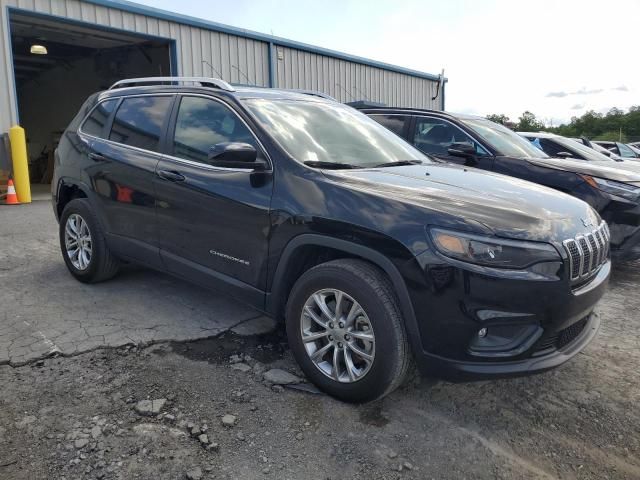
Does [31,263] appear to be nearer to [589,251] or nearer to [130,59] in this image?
[589,251]

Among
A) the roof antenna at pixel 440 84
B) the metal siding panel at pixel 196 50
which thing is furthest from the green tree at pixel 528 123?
the metal siding panel at pixel 196 50

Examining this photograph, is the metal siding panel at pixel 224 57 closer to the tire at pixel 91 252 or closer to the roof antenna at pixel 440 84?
the tire at pixel 91 252

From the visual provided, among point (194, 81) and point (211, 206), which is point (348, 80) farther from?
point (211, 206)

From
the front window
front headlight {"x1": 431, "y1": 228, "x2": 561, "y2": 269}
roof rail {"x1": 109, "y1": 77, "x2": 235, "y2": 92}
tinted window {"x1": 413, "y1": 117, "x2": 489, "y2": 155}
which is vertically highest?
roof rail {"x1": 109, "y1": 77, "x2": 235, "y2": 92}

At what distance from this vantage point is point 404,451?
2490mm

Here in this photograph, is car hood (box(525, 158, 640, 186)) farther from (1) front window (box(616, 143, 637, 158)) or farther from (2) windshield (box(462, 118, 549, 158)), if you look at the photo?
(1) front window (box(616, 143, 637, 158))

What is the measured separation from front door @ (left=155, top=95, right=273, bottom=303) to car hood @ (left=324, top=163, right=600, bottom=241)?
0.56 m

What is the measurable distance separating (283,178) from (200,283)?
1.08 m

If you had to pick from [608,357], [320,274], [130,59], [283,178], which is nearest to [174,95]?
[283,178]

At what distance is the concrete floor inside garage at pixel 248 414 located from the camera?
2.36 metres

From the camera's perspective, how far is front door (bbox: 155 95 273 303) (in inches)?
127

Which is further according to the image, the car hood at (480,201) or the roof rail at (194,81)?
the roof rail at (194,81)

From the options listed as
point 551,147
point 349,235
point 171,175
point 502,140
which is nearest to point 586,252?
point 349,235

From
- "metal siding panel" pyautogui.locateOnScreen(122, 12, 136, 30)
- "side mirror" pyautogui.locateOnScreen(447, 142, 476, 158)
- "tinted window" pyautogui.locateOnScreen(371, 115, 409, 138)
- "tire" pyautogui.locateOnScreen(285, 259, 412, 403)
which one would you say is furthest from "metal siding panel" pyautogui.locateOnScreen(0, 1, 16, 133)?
"tire" pyautogui.locateOnScreen(285, 259, 412, 403)
